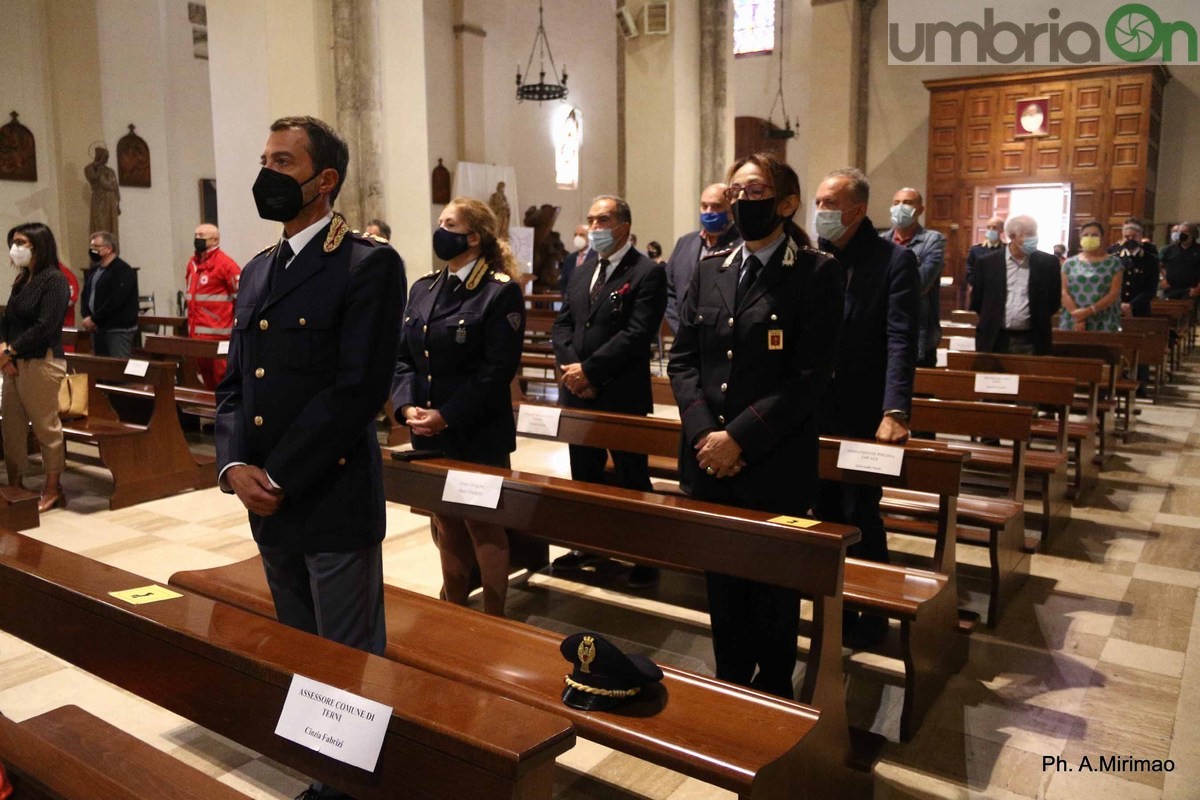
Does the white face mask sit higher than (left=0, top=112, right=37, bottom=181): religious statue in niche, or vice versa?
(left=0, top=112, right=37, bottom=181): religious statue in niche

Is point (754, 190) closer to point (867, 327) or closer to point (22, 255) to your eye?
point (867, 327)

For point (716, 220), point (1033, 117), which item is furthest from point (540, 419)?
point (1033, 117)

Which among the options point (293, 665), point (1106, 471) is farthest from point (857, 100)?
point (293, 665)

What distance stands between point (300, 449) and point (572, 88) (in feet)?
65.2

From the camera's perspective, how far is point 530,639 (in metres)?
2.54

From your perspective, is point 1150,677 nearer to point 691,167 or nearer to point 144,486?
point 144,486

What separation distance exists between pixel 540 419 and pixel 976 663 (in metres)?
2.00

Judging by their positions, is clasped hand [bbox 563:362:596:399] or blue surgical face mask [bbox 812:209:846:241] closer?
blue surgical face mask [bbox 812:209:846:241]

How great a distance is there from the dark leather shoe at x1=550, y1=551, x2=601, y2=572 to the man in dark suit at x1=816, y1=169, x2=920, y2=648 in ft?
4.44

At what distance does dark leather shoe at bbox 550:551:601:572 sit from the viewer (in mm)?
4457

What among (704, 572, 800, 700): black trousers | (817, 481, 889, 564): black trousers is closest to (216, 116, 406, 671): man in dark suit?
(704, 572, 800, 700): black trousers

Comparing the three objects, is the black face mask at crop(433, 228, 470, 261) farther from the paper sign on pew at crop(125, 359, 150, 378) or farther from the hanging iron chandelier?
the hanging iron chandelier

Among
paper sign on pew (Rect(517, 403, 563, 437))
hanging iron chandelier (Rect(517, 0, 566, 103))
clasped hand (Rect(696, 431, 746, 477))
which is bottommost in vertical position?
paper sign on pew (Rect(517, 403, 563, 437))

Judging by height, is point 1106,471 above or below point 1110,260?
below
